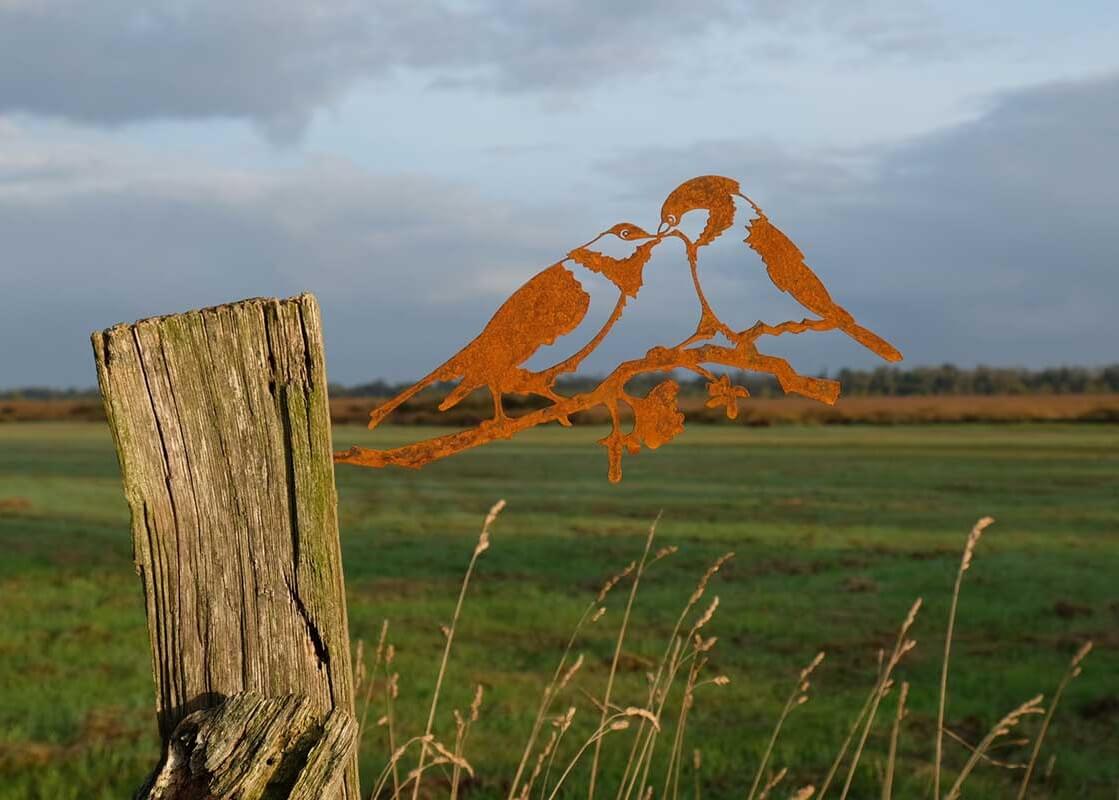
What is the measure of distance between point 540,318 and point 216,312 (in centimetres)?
60

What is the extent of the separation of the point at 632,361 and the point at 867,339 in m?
0.46

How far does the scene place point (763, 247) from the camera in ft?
6.58

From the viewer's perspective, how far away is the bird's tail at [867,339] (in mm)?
1946

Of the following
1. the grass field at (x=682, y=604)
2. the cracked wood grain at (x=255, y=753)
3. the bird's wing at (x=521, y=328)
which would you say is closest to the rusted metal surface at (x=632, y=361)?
the bird's wing at (x=521, y=328)

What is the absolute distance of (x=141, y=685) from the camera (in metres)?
6.42

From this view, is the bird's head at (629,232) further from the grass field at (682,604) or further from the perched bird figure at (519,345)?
the grass field at (682,604)

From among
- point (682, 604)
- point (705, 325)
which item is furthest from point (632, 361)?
point (682, 604)

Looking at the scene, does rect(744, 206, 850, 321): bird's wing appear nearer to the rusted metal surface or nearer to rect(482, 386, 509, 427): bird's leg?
the rusted metal surface

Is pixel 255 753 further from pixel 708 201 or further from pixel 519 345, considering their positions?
pixel 708 201

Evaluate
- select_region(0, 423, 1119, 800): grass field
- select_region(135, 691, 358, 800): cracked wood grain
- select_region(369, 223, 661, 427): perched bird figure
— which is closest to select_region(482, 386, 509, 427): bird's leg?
select_region(369, 223, 661, 427): perched bird figure

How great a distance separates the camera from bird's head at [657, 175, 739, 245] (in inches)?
79.5

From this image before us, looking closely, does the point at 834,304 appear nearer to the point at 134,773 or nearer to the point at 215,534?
the point at 215,534

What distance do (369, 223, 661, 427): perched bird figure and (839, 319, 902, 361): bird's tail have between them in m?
0.50

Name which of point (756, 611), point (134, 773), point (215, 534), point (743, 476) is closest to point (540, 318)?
point (215, 534)
